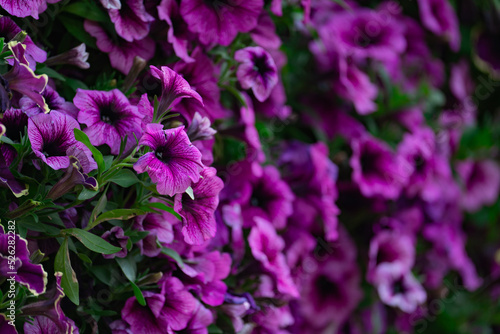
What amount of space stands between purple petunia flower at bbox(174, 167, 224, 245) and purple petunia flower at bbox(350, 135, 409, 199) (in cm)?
64

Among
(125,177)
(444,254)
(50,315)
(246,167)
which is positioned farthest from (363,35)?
(50,315)

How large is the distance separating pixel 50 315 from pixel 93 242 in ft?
0.31

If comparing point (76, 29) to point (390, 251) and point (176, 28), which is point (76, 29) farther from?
point (390, 251)

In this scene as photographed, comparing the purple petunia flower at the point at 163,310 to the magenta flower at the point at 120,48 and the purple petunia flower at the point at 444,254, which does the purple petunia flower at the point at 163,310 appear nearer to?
the magenta flower at the point at 120,48

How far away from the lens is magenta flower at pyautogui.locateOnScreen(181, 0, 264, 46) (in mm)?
808

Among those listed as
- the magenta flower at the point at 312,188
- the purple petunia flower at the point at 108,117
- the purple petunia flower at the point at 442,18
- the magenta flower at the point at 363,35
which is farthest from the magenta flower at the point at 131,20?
the purple petunia flower at the point at 442,18

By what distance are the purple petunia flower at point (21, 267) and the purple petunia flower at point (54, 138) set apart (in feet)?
0.30

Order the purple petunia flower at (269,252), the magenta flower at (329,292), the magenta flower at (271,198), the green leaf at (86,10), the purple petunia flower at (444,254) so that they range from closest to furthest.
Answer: the green leaf at (86,10) → the purple petunia flower at (269,252) → the magenta flower at (271,198) → the magenta flower at (329,292) → the purple petunia flower at (444,254)

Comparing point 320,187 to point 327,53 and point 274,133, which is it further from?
point 327,53

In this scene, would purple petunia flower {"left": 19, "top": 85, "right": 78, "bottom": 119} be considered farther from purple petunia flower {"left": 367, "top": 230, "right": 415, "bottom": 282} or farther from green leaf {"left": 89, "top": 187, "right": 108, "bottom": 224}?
purple petunia flower {"left": 367, "top": 230, "right": 415, "bottom": 282}

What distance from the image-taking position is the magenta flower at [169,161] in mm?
575

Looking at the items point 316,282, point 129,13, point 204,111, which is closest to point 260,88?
point 204,111

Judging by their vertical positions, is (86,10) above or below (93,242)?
above

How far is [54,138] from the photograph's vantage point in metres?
0.62
